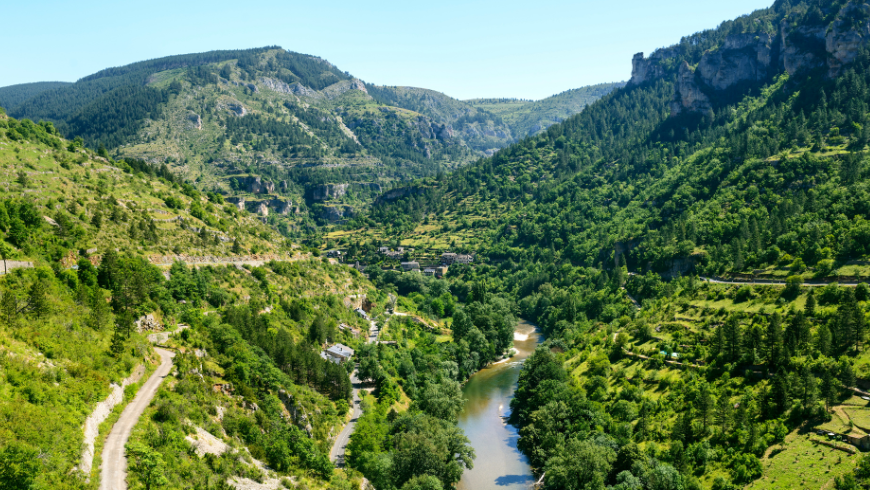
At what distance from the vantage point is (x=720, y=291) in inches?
3423

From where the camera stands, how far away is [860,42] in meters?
145

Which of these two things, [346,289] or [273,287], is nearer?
[273,287]

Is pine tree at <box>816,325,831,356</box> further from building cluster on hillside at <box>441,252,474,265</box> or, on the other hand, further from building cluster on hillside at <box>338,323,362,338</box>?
building cluster on hillside at <box>441,252,474,265</box>

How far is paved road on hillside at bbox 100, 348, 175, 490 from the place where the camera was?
30906mm

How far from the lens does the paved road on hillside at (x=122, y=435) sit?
3091 cm

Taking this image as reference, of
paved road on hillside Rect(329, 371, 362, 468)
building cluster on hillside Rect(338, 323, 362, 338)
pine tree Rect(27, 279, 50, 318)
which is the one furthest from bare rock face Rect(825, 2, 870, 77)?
pine tree Rect(27, 279, 50, 318)

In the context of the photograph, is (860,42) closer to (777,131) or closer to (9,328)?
(777,131)

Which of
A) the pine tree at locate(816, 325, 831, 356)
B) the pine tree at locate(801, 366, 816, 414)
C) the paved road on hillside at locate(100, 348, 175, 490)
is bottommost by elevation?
the pine tree at locate(801, 366, 816, 414)


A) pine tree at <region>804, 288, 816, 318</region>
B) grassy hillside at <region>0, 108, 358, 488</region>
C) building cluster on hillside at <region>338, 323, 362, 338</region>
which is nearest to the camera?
grassy hillside at <region>0, 108, 358, 488</region>

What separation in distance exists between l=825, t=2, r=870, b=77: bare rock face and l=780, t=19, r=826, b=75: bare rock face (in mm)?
9650

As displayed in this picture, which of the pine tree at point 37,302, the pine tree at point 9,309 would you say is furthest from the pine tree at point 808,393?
the pine tree at point 9,309

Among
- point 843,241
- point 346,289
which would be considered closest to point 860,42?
point 843,241

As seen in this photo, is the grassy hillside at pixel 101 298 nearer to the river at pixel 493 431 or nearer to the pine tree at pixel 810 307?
the river at pixel 493 431

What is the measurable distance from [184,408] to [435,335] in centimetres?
7539
